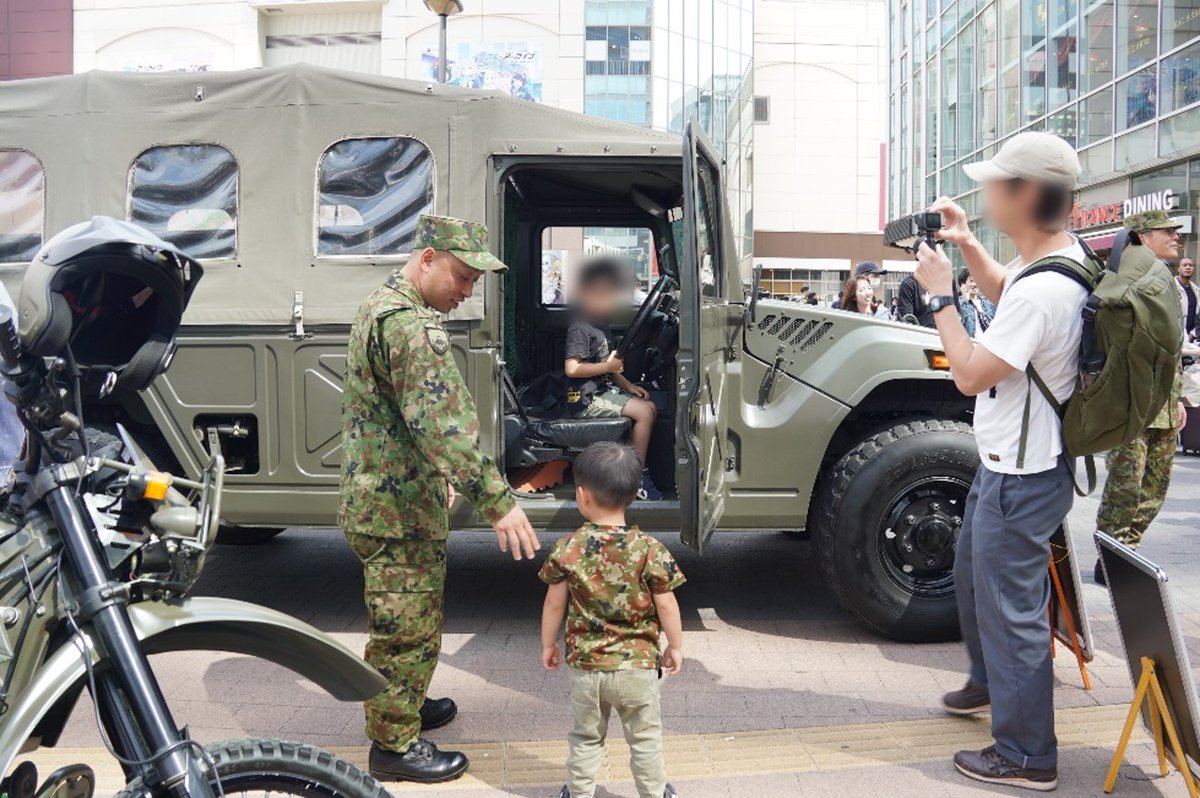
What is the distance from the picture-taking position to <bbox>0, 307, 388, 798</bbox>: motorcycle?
6.38 feet

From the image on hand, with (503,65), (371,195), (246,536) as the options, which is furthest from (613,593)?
(503,65)

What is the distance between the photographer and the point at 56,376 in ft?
6.84

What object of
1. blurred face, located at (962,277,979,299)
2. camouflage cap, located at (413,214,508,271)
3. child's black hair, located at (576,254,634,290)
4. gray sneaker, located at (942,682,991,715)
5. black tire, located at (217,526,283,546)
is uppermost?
blurred face, located at (962,277,979,299)

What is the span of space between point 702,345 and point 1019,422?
4.35 feet

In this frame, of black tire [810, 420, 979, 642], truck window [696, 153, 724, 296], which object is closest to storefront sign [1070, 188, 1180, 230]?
black tire [810, 420, 979, 642]

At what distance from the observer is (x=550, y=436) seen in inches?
210

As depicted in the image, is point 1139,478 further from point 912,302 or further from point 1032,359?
point 912,302

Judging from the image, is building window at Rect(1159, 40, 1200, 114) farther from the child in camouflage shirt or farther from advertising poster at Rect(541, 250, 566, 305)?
the child in camouflage shirt

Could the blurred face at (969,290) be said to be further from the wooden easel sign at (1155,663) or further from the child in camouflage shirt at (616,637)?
the child in camouflage shirt at (616,637)

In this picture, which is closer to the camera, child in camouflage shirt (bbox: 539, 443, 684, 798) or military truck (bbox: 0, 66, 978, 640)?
child in camouflage shirt (bbox: 539, 443, 684, 798)

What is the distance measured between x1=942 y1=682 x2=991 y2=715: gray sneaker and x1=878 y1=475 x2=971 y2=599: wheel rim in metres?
0.89

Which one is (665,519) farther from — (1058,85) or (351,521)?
(1058,85)

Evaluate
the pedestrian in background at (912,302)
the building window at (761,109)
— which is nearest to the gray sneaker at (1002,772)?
the pedestrian in background at (912,302)

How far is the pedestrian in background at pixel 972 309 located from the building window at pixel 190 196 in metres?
6.01
